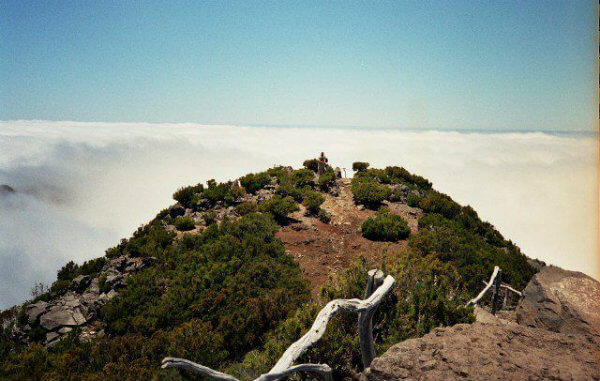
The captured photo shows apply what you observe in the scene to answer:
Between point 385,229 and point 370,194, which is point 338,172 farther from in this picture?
point 385,229

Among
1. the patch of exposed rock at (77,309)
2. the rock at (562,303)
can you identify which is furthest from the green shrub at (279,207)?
the rock at (562,303)

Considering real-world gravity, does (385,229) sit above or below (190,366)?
below

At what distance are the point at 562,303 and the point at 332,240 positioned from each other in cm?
870

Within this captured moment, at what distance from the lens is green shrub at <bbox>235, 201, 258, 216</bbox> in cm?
1616

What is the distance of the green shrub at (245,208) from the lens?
16156 mm

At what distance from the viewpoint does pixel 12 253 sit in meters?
95.8

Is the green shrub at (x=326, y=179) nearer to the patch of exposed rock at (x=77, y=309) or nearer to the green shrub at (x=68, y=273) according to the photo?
the patch of exposed rock at (x=77, y=309)

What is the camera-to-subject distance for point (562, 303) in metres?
7.27

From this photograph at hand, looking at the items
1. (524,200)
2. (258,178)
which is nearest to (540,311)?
(258,178)

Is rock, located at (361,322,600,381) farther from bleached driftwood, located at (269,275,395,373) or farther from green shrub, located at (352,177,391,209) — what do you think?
green shrub, located at (352,177,391,209)

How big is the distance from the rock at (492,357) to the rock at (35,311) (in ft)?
34.6

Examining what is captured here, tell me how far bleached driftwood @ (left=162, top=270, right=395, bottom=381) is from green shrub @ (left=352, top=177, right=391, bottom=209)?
43.4 feet

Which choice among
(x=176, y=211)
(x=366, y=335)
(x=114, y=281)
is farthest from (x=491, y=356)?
(x=176, y=211)

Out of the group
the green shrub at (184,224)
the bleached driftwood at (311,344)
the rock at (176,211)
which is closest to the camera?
the bleached driftwood at (311,344)
